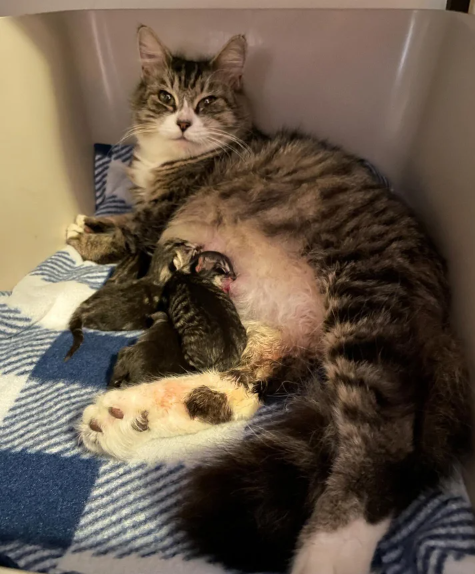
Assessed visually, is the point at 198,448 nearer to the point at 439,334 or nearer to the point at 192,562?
the point at 192,562

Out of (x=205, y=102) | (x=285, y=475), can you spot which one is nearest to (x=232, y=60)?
(x=205, y=102)

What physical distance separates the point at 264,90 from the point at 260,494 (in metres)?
1.62

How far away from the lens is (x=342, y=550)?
926mm

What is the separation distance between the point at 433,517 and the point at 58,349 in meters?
1.14

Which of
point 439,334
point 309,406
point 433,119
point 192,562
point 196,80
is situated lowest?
point 192,562

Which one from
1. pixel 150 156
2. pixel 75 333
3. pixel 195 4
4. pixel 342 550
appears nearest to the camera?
pixel 342 550

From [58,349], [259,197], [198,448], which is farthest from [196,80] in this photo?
[198,448]

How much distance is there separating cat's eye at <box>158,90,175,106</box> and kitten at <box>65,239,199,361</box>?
0.54m

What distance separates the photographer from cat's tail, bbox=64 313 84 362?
1.43 metres

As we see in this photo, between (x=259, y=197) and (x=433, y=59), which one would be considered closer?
(x=259, y=197)

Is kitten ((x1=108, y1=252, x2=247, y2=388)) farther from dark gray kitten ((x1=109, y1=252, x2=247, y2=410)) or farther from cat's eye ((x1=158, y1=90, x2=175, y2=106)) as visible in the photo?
cat's eye ((x1=158, y1=90, x2=175, y2=106))

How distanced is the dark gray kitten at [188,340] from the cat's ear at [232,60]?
2.81ft

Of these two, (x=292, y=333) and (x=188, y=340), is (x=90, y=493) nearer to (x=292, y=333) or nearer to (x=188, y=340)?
(x=188, y=340)

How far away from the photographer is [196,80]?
1.71 meters
